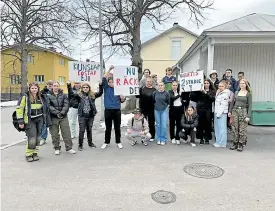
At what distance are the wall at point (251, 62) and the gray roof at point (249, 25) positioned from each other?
2.96 feet

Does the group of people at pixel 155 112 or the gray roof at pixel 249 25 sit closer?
the group of people at pixel 155 112

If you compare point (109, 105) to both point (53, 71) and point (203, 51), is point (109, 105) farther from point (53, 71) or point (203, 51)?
point (53, 71)

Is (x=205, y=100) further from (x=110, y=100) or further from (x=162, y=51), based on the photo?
(x=162, y=51)

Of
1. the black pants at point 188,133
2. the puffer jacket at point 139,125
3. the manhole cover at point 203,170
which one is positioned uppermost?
the puffer jacket at point 139,125

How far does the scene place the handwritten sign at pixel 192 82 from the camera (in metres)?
6.79

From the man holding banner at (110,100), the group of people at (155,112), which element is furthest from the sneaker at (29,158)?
the man holding banner at (110,100)

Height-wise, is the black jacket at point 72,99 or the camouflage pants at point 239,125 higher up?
the black jacket at point 72,99

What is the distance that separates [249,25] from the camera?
938 cm

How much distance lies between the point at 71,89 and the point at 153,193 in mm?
4228

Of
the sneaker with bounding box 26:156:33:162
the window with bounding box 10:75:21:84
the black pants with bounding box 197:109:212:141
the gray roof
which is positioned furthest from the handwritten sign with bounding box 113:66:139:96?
the window with bounding box 10:75:21:84

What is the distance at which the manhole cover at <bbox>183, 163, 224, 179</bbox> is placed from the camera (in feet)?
15.9

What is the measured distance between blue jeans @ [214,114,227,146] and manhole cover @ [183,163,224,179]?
159 cm

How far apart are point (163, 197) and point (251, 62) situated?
8.10 m

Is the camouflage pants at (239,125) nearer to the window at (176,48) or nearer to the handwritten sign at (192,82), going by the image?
the handwritten sign at (192,82)
